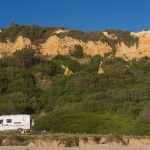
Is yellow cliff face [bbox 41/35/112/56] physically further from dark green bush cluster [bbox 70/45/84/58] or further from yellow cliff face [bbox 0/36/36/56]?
yellow cliff face [bbox 0/36/36/56]

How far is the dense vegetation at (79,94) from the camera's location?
53938 mm

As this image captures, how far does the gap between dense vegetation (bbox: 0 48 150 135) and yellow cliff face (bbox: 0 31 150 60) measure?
3.64 metres

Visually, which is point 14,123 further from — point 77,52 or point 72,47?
point 72,47

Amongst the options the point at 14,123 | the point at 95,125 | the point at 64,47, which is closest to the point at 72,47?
the point at 64,47

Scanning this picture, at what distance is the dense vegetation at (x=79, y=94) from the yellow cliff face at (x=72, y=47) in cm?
364

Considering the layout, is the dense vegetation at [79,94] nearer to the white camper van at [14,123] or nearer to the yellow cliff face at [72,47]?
the yellow cliff face at [72,47]

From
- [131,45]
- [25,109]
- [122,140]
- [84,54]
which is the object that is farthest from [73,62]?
[122,140]

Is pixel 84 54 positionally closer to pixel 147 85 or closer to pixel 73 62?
pixel 73 62

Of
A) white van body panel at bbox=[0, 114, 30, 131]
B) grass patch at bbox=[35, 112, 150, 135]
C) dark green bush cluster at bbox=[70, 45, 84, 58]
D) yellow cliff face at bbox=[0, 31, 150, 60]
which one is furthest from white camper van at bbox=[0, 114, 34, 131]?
dark green bush cluster at bbox=[70, 45, 84, 58]

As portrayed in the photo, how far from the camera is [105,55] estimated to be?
11375 cm

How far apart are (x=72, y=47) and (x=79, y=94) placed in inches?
1423

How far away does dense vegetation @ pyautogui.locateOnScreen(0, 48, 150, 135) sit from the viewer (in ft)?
177

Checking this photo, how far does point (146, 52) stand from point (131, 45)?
17.5ft

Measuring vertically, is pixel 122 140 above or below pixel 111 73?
below
